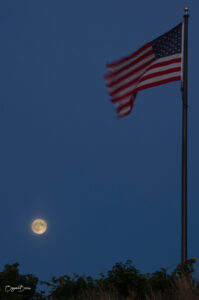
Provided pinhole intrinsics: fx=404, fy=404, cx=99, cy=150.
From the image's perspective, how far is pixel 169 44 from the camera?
11344 millimetres

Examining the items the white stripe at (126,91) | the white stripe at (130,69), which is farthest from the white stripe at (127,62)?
the white stripe at (126,91)

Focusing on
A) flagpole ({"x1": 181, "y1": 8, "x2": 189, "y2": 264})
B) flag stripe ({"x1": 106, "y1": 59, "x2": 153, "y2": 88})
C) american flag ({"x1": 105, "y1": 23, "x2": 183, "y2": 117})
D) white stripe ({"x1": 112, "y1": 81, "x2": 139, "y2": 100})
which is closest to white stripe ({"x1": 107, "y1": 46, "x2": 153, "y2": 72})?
american flag ({"x1": 105, "y1": 23, "x2": 183, "y2": 117})

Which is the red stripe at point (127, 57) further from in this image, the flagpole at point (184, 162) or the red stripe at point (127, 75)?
the flagpole at point (184, 162)

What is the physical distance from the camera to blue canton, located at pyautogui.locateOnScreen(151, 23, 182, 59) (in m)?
11.2

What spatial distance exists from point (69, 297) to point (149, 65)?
726cm

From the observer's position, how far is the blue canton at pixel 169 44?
36.9ft

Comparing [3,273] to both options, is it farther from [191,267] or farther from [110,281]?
Answer: [191,267]

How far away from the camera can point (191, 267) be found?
32.5ft

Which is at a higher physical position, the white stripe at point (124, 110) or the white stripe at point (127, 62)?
the white stripe at point (127, 62)

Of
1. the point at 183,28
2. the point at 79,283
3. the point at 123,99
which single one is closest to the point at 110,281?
the point at 79,283

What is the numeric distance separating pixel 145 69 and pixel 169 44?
97 cm
